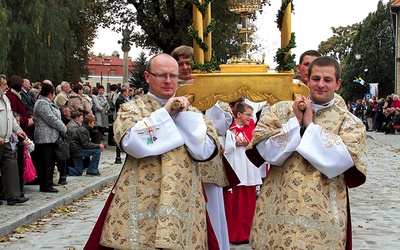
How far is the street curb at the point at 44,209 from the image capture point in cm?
913

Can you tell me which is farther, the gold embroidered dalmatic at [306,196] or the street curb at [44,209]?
the street curb at [44,209]

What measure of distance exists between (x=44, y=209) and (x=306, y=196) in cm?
630

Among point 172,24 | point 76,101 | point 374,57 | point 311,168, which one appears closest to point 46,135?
point 76,101

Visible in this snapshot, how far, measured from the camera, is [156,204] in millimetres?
5082

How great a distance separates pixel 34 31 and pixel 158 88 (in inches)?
939

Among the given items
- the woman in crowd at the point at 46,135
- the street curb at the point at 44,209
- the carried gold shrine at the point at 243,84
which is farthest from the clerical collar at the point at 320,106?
the woman in crowd at the point at 46,135

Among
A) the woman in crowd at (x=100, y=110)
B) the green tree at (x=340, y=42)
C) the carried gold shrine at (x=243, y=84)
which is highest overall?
the green tree at (x=340, y=42)

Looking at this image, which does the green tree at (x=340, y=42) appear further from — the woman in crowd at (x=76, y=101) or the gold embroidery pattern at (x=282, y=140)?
the gold embroidery pattern at (x=282, y=140)

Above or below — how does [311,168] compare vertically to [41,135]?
above

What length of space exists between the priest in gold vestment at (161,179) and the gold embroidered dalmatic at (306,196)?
1.43 ft

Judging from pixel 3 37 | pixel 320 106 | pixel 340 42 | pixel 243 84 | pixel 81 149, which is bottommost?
pixel 81 149

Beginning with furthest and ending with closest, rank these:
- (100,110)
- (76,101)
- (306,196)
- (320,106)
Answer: (100,110)
(76,101)
(320,106)
(306,196)

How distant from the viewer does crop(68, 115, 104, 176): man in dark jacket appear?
14.6 meters

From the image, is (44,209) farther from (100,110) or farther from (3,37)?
(3,37)
